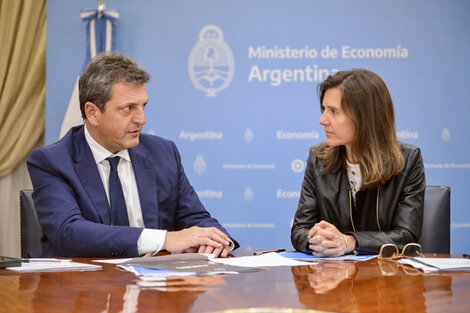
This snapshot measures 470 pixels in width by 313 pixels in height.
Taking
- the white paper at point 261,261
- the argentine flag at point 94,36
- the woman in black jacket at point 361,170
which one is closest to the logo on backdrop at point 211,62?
the argentine flag at point 94,36

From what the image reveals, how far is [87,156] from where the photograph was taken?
108 inches

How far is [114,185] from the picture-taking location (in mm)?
2742

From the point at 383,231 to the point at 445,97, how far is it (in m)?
2.57

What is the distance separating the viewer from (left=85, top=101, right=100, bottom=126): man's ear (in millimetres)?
2865

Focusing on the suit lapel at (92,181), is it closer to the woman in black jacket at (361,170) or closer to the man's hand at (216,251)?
the man's hand at (216,251)

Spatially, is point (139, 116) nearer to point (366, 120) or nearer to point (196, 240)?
point (196, 240)

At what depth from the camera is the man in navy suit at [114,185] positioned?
2406mm

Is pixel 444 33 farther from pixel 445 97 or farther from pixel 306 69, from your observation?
pixel 306 69

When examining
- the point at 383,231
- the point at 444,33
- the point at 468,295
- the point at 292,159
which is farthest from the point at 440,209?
the point at 444,33

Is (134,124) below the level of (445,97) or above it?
below

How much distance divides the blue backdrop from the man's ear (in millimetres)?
2172

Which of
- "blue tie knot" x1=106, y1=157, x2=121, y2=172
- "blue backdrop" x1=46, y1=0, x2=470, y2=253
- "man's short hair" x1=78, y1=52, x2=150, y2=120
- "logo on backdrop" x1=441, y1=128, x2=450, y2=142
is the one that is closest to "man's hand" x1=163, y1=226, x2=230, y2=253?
"blue tie knot" x1=106, y1=157, x2=121, y2=172

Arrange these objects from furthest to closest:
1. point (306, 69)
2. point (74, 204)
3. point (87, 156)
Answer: point (306, 69)
point (87, 156)
point (74, 204)

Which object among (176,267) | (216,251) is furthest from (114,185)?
(176,267)
